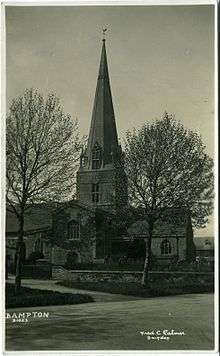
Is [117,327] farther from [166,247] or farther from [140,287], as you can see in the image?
[166,247]

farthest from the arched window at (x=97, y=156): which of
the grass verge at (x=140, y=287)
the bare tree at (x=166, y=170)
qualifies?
the grass verge at (x=140, y=287)

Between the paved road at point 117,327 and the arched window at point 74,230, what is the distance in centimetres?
34

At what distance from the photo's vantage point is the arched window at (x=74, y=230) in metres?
2.60

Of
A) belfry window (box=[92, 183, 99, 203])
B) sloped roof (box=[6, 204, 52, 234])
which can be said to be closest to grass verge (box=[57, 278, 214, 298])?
sloped roof (box=[6, 204, 52, 234])

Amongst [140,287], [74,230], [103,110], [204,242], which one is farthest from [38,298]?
[103,110]

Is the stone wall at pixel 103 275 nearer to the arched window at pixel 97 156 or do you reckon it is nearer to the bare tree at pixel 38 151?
the bare tree at pixel 38 151

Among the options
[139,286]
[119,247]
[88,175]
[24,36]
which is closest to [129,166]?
[88,175]

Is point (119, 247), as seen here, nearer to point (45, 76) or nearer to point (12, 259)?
point (12, 259)

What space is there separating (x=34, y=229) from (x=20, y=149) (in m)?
0.39

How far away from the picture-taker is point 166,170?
2697 mm

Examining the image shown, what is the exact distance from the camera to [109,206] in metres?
2.70

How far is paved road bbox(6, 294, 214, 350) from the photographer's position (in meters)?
2.41

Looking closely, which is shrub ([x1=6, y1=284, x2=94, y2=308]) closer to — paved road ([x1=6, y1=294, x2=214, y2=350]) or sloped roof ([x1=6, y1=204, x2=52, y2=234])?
paved road ([x1=6, y1=294, x2=214, y2=350])

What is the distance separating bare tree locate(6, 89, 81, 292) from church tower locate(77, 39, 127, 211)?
0.24 feet
